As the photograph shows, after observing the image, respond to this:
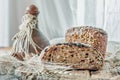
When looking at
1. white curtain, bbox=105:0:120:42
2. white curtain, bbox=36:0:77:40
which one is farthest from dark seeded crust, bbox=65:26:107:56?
white curtain, bbox=36:0:77:40

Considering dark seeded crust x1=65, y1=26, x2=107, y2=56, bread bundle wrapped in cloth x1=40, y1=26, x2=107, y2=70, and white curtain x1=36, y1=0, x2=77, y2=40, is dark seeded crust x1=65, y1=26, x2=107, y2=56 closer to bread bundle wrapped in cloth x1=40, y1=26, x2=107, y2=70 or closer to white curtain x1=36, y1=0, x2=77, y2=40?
bread bundle wrapped in cloth x1=40, y1=26, x2=107, y2=70

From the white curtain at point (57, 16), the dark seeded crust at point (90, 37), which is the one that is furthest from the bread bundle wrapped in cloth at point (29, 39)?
the white curtain at point (57, 16)

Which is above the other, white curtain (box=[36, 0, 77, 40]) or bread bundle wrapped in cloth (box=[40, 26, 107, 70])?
white curtain (box=[36, 0, 77, 40])

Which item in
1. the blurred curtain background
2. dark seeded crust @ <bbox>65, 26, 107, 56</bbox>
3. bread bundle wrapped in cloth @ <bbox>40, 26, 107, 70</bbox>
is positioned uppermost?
the blurred curtain background

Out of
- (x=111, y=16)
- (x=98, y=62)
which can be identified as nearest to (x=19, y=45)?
(x=98, y=62)

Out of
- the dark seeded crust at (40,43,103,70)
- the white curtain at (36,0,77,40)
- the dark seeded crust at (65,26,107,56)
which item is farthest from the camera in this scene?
the white curtain at (36,0,77,40)

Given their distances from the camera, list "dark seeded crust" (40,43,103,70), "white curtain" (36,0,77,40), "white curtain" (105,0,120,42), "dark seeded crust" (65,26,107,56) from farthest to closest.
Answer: "white curtain" (36,0,77,40)
"white curtain" (105,0,120,42)
"dark seeded crust" (65,26,107,56)
"dark seeded crust" (40,43,103,70)

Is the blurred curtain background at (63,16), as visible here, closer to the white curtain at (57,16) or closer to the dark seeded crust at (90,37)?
the white curtain at (57,16)

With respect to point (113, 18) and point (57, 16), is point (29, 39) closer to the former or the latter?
point (113, 18)
